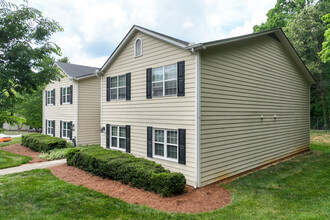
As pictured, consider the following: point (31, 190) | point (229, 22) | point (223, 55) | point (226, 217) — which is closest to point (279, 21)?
point (229, 22)

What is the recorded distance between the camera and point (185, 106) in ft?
25.1

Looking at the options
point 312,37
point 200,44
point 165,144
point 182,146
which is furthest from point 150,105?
point 312,37

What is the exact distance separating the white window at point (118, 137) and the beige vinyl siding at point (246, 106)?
4.92m

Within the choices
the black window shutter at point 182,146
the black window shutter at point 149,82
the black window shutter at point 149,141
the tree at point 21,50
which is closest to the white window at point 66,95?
the black window shutter at point 149,82

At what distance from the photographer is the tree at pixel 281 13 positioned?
28.6 m

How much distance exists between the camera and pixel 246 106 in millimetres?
9148

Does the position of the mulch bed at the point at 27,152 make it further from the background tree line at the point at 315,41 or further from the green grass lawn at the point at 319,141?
the background tree line at the point at 315,41

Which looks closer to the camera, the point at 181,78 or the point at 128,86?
the point at 181,78

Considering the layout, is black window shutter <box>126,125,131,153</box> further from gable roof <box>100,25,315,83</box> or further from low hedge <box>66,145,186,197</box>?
gable roof <box>100,25,315,83</box>

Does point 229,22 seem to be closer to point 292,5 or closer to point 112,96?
point 112,96

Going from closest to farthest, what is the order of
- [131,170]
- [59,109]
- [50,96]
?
[131,170] → [59,109] → [50,96]

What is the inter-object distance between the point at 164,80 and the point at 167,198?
178 inches

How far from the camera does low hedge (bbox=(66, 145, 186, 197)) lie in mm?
6332

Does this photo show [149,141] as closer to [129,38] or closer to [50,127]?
[129,38]
